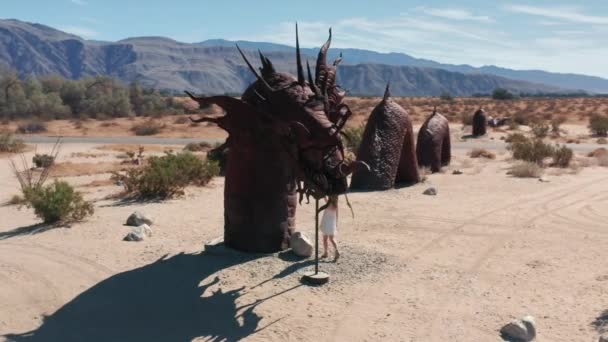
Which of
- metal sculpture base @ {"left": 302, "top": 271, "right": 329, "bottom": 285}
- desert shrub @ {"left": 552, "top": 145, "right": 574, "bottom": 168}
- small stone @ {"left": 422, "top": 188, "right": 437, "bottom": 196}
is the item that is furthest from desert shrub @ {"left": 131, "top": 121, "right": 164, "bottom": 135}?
metal sculpture base @ {"left": 302, "top": 271, "right": 329, "bottom": 285}

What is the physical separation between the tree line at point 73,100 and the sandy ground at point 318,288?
110 ft

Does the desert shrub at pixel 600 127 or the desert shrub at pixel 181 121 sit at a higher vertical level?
the desert shrub at pixel 600 127

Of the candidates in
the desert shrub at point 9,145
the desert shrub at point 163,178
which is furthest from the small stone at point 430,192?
the desert shrub at point 9,145

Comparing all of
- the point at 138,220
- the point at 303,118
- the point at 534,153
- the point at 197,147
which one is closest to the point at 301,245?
A: the point at 303,118

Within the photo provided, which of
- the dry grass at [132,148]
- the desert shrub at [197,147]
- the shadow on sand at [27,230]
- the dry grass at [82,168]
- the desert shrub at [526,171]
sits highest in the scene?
the desert shrub at [526,171]

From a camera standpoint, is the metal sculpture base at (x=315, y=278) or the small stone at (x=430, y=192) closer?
the metal sculpture base at (x=315, y=278)

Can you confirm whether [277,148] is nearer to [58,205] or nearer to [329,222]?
[329,222]

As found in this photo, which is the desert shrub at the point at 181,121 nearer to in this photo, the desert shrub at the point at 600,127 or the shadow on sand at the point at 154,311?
the desert shrub at the point at 600,127

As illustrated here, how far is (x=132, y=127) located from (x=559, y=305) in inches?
1336

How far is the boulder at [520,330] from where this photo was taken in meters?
6.05

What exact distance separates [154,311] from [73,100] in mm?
44589

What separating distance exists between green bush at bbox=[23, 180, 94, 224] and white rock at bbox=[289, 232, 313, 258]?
438 centimetres

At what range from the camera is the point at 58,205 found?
10.2 metres

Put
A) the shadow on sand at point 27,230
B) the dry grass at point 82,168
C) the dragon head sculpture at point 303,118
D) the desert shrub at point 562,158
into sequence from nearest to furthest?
the dragon head sculpture at point 303,118 < the shadow on sand at point 27,230 < the desert shrub at point 562,158 < the dry grass at point 82,168
